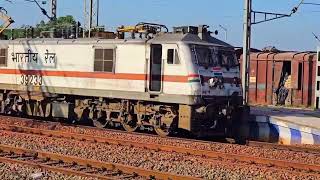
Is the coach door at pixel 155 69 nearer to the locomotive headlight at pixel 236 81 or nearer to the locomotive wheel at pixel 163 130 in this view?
the locomotive wheel at pixel 163 130

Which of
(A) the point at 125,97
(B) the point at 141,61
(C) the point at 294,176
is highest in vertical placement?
(B) the point at 141,61

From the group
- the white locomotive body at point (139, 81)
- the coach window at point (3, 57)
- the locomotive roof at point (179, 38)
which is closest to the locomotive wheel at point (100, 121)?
the white locomotive body at point (139, 81)

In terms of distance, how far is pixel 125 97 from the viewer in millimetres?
17656

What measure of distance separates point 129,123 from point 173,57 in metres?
3.04

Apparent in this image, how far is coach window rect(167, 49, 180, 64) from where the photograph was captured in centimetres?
1627

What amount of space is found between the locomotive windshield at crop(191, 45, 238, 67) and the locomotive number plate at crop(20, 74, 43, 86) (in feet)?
22.7

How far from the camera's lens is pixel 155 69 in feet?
55.9

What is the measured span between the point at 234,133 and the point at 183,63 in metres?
3.29

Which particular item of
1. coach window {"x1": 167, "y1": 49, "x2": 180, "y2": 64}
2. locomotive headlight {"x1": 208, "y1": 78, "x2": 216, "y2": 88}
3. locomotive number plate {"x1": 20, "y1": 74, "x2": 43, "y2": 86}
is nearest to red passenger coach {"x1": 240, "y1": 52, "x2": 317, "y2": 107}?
locomotive headlight {"x1": 208, "y1": 78, "x2": 216, "y2": 88}

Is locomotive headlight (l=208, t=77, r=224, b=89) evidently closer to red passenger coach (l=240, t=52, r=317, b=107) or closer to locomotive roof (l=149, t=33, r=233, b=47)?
locomotive roof (l=149, t=33, r=233, b=47)

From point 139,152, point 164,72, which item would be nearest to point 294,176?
point 139,152

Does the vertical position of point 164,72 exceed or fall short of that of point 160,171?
it exceeds it

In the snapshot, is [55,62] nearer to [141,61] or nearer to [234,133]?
[141,61]

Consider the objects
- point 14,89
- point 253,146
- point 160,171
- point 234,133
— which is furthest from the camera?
point 14,89
